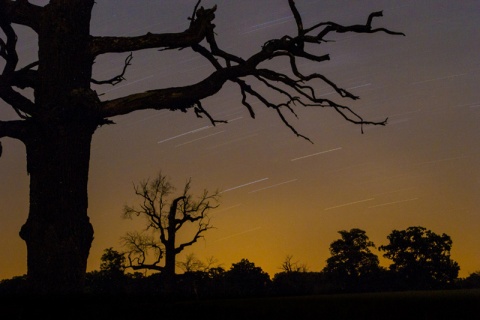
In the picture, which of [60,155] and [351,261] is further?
[351,261]

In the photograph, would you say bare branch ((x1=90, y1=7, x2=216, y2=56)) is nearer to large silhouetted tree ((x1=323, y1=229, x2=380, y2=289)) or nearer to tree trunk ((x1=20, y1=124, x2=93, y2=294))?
tree trunk ((x1=20, y1=124, x2=93, y2=294))

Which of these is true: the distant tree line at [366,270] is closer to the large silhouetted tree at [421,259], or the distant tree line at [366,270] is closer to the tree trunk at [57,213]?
the large silhouetted tree at [421,259]

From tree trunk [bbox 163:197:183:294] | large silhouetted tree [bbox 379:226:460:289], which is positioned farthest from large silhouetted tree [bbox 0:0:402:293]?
large silhouetted tree [bbox 379:226:460:289]

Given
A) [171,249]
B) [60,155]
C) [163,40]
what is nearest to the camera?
[60,155]

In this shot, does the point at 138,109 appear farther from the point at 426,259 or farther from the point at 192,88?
the point at 426,259

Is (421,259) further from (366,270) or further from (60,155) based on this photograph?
(60,155)

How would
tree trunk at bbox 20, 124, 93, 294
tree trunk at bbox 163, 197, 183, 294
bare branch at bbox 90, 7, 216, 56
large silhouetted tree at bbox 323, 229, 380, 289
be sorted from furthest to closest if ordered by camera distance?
1. large silhouetted tree at bbox 323, 229, 380, 289
2. tree trunk at bbox 163, 197, 183, 294
3. bare branch at bbox 90, 7, 216, 56
4. tree trunk at bbox 20, 124, 93, 294

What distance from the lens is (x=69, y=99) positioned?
8.73 meters

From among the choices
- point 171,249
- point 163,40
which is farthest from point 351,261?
point 163,40

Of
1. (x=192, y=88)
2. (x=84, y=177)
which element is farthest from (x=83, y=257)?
(x=192, y=88)

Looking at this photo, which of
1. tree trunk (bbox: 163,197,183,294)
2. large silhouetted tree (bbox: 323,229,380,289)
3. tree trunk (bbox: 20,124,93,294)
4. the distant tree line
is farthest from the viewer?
large silhouetted tree (bbox: 323,229,380,289)

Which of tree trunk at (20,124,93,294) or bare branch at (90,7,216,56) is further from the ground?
bare branch at (90,7,216,56)

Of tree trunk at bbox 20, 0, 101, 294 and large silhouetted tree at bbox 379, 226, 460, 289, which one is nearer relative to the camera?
tree trunk at bbox 20, 0, 101, 294

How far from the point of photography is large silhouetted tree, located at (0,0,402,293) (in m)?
8.35
